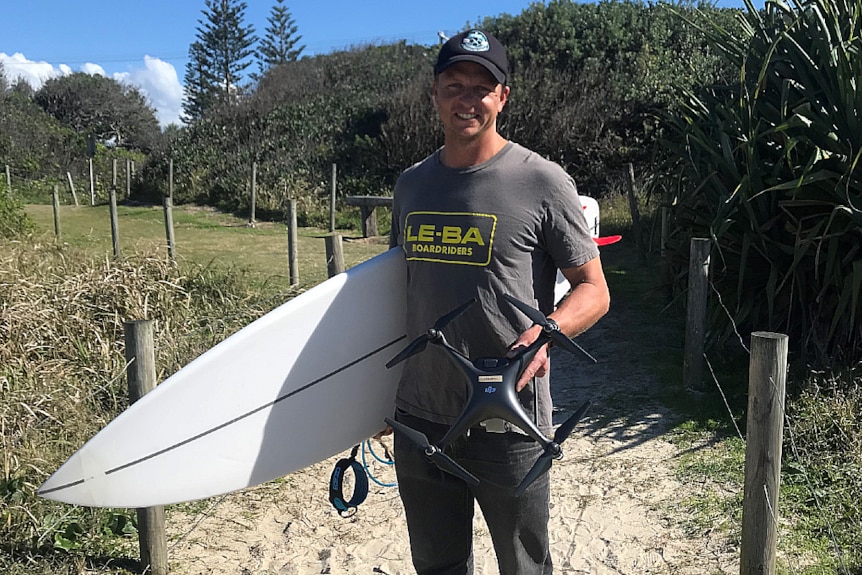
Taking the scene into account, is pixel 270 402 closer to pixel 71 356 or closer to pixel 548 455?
pixel 548 455

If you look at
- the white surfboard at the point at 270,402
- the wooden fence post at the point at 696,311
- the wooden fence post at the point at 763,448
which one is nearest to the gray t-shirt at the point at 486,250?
the white surfboard at the point at 270,402

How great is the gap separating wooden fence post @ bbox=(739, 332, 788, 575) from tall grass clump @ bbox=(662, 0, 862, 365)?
216cm

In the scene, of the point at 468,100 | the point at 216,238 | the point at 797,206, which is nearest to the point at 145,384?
the point at 468,100

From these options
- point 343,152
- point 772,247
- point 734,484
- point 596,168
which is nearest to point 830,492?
point 734,484

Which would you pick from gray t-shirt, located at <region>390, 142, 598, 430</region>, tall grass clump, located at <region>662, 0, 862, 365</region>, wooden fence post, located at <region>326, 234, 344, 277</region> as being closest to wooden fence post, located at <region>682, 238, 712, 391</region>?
tall grass clump, located at <region>662, 0, 862, 365</region>

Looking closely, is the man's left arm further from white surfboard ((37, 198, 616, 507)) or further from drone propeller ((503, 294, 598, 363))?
white surfboard ((37, 198, 616, 507))

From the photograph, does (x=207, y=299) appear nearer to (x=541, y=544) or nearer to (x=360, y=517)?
(x=360, y=517)

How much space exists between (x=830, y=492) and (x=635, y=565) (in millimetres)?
1068

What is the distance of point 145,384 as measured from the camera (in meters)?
2.85

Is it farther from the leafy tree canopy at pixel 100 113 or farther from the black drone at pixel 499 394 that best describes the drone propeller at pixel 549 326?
the leafy tree canopy at pixel 100 113

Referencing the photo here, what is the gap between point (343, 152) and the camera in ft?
66.9

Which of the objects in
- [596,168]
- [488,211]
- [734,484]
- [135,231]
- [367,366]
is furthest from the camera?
[596,168]

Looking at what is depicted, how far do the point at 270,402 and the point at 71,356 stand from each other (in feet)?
7.98

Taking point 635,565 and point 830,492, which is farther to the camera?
point 830,492
